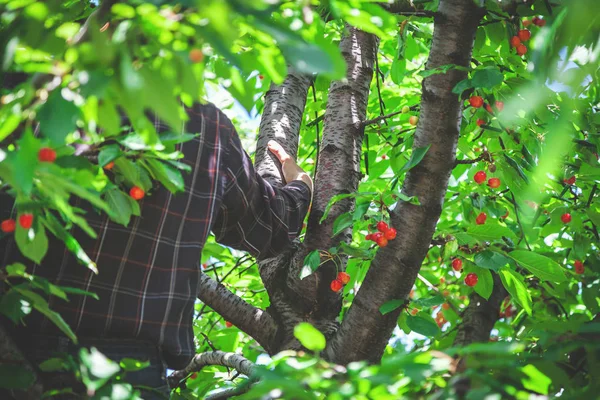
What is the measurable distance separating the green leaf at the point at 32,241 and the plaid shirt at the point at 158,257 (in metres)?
0.40

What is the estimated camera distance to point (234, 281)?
330 centimetres

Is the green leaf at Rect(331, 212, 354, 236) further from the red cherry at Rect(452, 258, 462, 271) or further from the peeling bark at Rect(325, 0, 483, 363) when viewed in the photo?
the red cherry at Rect(452, 258, 462, 271)

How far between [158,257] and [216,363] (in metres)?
0.85

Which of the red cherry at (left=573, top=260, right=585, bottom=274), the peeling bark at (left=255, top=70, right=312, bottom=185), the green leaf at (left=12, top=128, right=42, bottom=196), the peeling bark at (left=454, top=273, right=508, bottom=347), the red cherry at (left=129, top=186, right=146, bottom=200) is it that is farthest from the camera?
the peeling bark at (left=454, top=273, right=508, bottom=347)

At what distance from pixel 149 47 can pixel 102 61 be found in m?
0.13

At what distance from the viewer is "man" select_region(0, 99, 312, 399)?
5.13 feet

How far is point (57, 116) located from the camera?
84cm

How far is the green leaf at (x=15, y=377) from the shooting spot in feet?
3.78

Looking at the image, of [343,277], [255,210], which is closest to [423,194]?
[343,277]

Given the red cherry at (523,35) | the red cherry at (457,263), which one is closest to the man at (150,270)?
the red cherry at (457,263)

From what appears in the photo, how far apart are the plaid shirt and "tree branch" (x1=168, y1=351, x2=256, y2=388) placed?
413 millimetres

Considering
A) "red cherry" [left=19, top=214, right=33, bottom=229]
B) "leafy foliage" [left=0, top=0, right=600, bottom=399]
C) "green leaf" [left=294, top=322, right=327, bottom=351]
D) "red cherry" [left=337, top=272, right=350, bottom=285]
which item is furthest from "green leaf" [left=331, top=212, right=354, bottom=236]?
"red cherry" [left=19, top=214, right=33, bottom=229]

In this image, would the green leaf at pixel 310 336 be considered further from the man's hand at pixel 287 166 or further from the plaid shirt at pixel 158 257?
the man's hand at pixel 287 166

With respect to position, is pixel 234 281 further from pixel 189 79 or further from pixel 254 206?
pixel 189 79
